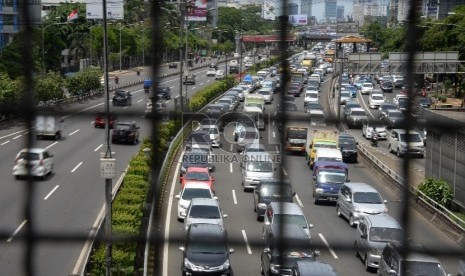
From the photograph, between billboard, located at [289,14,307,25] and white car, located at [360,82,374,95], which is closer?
billboard, located at [289,14,307,25]

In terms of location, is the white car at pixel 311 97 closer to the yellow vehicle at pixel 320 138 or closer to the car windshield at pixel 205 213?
the yellow vehicle at pixel 320 138

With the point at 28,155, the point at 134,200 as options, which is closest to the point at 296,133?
the point at 28,155

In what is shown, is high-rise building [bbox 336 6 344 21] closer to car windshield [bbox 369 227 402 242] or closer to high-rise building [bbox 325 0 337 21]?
high-rise building [bbox 325 0 337 21]

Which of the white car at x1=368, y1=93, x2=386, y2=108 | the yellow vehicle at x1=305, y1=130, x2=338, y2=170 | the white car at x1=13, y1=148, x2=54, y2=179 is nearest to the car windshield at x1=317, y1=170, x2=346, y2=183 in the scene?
the white car at x1=368, y1=93, x2=386, y2=108

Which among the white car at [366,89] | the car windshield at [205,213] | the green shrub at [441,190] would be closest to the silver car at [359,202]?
the green shrub at [441,190]

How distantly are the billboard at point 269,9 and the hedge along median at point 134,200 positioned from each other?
0.65 feet

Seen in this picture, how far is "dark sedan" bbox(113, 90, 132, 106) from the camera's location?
3.38 feet

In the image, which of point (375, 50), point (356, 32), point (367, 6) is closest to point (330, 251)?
point (367, 6)

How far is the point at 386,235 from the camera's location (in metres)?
1.24

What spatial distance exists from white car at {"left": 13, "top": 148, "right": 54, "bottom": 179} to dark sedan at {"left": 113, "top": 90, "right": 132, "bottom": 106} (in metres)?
0.14

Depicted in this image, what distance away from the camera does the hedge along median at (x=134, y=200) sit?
3.49 ft

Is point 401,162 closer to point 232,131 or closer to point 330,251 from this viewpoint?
point 330,251

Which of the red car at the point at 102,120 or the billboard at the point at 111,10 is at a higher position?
the billboard at the point at 111,10

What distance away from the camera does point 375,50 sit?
1.93m
